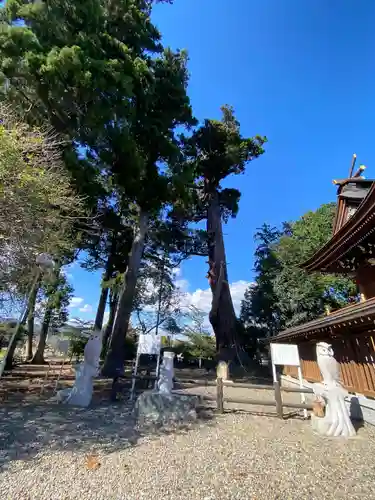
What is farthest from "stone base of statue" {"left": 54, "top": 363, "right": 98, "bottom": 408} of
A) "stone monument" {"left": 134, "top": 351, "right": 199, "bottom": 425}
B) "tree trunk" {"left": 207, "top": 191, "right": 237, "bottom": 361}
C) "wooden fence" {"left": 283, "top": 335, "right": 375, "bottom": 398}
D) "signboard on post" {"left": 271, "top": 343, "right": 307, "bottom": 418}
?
"tree trunk" {"left": 207, "top": 191, "right": 237, "bottom": 361}

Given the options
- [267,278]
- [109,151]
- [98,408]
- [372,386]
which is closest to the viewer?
[372,386]

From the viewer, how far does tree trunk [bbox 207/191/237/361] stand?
15.3 metres

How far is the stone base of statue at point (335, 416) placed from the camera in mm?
4668

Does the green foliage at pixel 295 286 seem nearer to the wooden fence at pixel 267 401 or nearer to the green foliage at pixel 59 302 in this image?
the wooden fence at pixel 267 401

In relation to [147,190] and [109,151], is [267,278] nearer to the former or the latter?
[147,190]

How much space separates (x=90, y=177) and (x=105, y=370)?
815 centimetres

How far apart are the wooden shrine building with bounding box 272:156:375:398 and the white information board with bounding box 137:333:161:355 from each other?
13.9 ft

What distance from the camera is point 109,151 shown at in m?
10.6

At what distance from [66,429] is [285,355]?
16.9 ft

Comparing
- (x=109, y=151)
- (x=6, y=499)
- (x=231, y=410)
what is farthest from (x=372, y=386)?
(x=109, y=151)

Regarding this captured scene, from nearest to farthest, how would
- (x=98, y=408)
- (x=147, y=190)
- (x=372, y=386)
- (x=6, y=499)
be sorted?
(x=6, y=499), (x=372, y=386), (x=98, y=408), (x=147, y=190)

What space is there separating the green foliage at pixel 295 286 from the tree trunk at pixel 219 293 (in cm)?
210

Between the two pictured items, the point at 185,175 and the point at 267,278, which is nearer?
the point at 185,175

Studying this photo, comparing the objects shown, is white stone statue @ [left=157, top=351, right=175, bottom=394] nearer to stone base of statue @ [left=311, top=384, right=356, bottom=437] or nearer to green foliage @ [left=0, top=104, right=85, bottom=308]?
stone base of statue @ [left=311, top=384, right=356, bottom=437]
